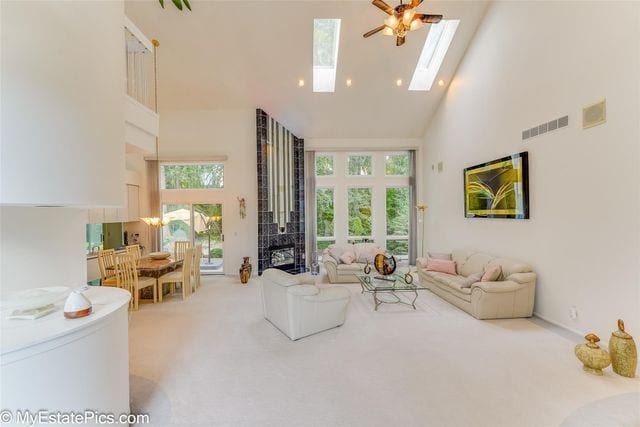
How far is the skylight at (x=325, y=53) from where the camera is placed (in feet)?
19.3

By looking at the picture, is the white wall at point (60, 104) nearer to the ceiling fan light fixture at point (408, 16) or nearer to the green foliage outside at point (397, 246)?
the ceiling fan light fixture at point (408, 16)

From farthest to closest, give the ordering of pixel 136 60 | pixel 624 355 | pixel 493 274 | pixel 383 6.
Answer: pixel 136 60 < pixel 493 274 < pixel 383 6 < pixel 624 355

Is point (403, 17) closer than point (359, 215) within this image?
Yes

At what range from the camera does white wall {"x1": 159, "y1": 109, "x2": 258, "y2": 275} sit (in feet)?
23.7

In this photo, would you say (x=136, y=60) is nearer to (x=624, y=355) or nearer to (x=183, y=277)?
(x=183, y=277)

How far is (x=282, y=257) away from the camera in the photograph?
7.62 meters

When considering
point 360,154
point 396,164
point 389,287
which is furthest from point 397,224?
point 389,287

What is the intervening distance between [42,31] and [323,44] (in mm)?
5687

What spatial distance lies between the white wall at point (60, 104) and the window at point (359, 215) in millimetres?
6887

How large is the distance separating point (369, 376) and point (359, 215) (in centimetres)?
622

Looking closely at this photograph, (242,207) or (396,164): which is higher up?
(396,164)

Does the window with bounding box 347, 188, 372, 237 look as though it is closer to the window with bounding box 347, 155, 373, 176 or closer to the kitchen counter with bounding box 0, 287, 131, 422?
the window with bounding box 347, 155, 373, 176

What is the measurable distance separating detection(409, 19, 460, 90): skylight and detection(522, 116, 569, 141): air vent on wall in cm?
289

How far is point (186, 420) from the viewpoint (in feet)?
7.08
